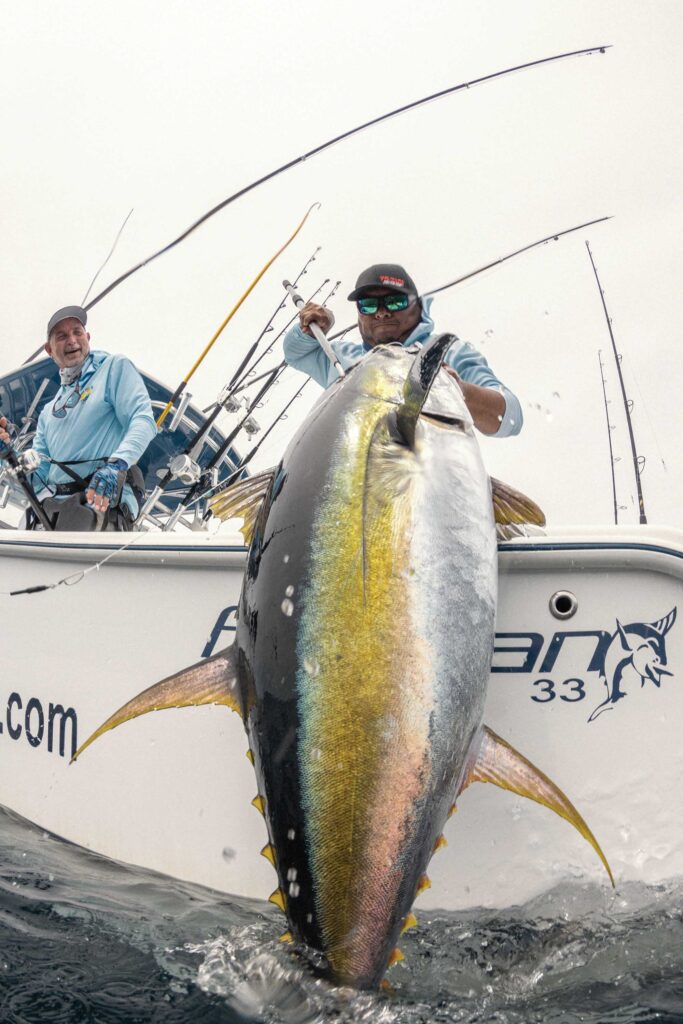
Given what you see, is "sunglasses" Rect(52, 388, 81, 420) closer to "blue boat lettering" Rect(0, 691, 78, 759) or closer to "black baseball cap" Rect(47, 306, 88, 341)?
"black baseball cap" Rect(47, 306, 88, 341)

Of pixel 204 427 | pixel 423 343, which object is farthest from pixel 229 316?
pixel 423 343

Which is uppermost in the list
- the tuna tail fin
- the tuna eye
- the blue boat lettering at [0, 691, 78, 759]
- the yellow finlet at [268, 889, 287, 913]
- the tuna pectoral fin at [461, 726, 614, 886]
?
the tuna tail fin

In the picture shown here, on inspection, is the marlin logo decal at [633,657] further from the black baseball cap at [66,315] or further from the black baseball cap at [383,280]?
the black baseball cap at [66,315]

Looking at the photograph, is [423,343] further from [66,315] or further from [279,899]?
[66,315]

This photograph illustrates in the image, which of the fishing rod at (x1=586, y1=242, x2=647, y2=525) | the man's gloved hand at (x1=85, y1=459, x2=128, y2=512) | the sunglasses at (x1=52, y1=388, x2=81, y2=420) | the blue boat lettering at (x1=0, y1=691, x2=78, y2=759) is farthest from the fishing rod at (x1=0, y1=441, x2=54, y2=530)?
the fishing rod at (x1=586, y1=242, x2=647, y2=525)

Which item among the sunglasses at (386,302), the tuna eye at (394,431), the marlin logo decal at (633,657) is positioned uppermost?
the sunglasses at (386,302)

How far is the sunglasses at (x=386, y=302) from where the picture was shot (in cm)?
334

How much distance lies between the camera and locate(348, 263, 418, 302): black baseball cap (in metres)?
3.32

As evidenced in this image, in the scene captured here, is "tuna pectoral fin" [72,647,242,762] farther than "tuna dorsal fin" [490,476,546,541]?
No

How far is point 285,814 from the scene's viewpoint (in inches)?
69.9

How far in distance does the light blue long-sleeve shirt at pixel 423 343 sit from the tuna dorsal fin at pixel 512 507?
2.18ft

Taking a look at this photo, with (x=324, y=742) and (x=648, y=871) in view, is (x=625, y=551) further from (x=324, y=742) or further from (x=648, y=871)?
(x=324, y=742)

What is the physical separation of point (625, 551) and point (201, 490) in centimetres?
386

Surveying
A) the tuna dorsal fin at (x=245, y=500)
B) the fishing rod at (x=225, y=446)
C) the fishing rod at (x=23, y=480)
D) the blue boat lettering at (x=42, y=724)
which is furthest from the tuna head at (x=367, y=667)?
the fishing rod at (x=225, y=446)
